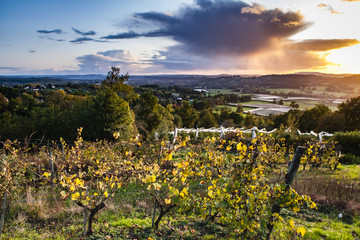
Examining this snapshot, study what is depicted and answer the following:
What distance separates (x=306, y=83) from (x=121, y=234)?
4183 inches

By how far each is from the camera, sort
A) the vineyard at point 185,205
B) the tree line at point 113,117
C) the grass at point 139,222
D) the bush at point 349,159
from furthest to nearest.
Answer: the tree line at point 113,117 → the bush at point 349,159 → the grass at point 139,222 → the vineyard at point 185,205

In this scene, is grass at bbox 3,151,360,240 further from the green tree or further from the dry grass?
the green tree

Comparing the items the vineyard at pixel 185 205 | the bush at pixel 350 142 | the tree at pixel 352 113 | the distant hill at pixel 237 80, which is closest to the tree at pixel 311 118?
the tree at pixel 352 113

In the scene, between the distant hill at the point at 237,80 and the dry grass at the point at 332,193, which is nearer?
the dry grass at the point at 332,193

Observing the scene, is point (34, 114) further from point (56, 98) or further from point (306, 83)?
point (306, 83)

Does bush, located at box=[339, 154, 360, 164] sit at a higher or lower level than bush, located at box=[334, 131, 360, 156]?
lower

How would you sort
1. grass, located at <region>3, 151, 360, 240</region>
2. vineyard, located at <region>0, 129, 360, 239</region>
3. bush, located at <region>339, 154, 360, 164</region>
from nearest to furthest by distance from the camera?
vineyard, located at <region>0, 129, 360, 239</region> < grass, located at <region>3, 151, 360, 240</region> < bush, located at <region>339, 154, 360, 164</region>

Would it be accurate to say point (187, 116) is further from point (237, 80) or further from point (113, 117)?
point (237, 80)

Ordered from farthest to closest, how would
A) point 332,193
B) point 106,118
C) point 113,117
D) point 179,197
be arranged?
point 113,117
point 106,118
point 332,193
point 179,197

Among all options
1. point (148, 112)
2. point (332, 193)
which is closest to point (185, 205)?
point (332, 193)

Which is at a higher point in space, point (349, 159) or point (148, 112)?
point (148, 112)

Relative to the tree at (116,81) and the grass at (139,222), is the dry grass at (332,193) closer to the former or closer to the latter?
the grass at (139,222)

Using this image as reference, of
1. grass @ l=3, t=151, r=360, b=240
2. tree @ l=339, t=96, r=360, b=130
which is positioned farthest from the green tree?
tree @ l=339, t=96, r=360, b=130

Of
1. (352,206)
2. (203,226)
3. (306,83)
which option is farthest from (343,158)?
(306,83)
